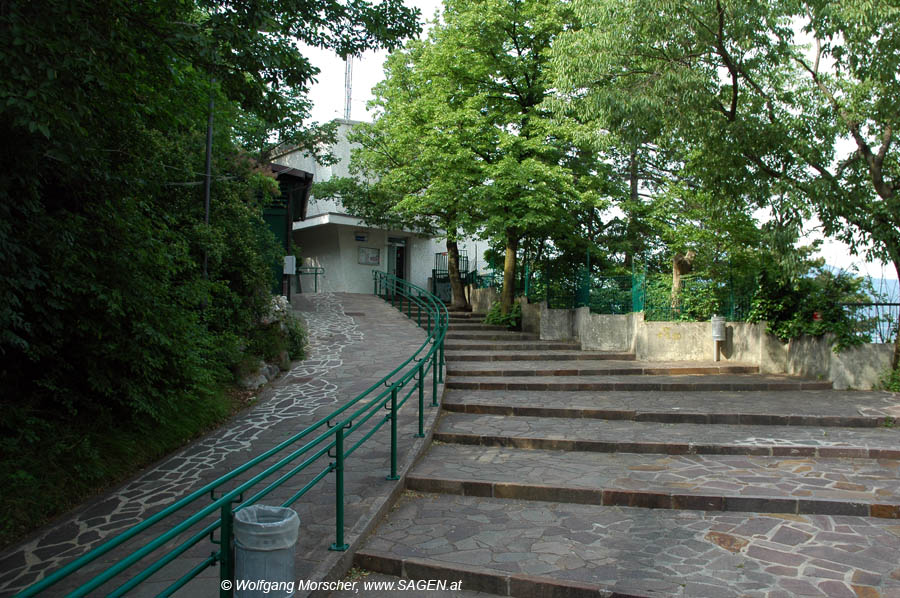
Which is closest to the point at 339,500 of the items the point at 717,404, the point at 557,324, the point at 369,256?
the point at 717,404

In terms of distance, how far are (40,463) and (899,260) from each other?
1143cm

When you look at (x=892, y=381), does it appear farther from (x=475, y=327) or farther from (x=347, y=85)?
(x=347, y=85)

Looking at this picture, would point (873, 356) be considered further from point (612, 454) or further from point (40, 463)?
point (40, 463)

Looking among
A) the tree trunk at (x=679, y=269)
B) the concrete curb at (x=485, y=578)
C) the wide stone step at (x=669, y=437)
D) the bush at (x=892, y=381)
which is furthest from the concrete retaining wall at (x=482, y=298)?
the concrete curb at (x=485, y=578)

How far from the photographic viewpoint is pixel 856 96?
30.3ft

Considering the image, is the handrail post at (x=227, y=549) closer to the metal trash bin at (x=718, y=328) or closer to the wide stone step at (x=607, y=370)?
the wide stone step at (x=607, y=370)

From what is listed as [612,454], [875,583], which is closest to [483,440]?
[612,454]

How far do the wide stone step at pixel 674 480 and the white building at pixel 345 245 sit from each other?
1508 centimetres

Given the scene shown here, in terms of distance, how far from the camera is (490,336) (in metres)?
15.0

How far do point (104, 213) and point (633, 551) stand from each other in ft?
18.3

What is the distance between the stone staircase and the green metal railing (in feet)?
45.6

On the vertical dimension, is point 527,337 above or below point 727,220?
below

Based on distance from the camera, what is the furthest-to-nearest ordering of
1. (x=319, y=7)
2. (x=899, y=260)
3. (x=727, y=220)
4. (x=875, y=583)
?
(x=727, y=220) < (x=899, y=260) < (x=319, y=7) < (x=875, y=583)

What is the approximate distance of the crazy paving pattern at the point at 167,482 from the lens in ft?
14.9
